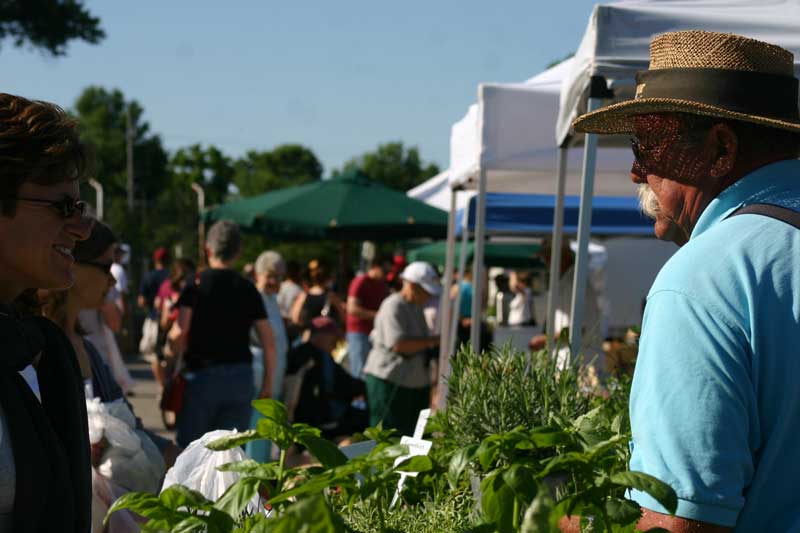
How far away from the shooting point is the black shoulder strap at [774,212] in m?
1.47

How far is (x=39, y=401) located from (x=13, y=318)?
0.15 metres

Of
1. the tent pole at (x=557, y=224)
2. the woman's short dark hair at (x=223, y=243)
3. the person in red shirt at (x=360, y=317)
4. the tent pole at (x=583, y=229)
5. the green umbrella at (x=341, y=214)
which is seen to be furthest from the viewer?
the green umbrella at (x=341, y=214)

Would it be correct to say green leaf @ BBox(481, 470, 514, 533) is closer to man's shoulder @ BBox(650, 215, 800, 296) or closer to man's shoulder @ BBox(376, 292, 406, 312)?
man's shoulder @ BBox(650, 215, 800, 296)

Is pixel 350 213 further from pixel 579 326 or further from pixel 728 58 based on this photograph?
pixel 728 58

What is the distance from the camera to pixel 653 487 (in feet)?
4.01

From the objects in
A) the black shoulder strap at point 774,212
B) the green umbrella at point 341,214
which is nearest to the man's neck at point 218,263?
the black shoulder strap at point 774,212

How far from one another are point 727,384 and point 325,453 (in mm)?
566

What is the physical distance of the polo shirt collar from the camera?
1544 mm

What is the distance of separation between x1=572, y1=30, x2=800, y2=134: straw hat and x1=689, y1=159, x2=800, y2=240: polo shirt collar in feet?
0.21

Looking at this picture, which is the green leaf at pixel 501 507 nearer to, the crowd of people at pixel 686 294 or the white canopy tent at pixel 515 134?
the crowd of people at pixel 686 294

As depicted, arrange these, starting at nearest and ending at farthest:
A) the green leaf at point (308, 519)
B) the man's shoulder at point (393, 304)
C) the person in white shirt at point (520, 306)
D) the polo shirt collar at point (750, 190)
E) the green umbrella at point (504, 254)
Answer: the green leaf at point (308, 519)
the polo shirt collar at point (750, 190)
the man's shoulder at point (393, 304)
the person in white shirt at point (520, 306)
the green umbrella at point (504, 254)

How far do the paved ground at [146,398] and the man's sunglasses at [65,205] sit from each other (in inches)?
293

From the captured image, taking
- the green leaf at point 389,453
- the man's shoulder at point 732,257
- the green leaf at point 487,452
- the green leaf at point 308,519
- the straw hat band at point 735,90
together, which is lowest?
the green leaf at point 389,453

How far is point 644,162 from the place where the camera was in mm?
1707
